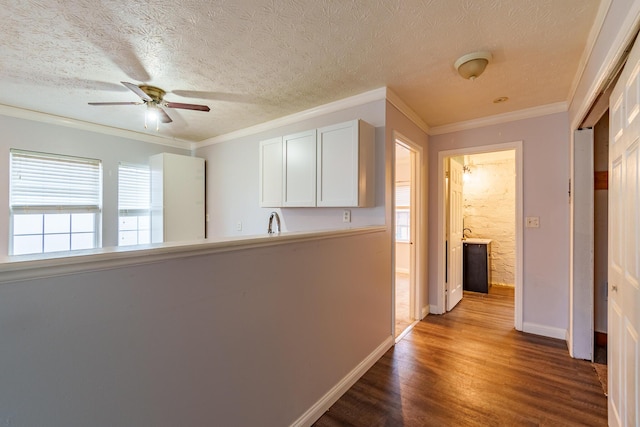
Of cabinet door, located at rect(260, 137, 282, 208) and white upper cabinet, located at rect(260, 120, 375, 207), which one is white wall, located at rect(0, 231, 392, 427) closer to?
white upper cabinet, located at rect(260, 120, 375, 207)

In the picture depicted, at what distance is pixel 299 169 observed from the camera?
2.91 m

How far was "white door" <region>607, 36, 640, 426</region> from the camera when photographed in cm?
117

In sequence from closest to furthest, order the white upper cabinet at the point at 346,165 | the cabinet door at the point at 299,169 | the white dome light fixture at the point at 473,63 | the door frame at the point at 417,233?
the white dome light fixture at the point at 473,63
the white upper cabinet at the point at 346,165
the cabinet door at the point at 299,169
the door frame at the point at 417,233

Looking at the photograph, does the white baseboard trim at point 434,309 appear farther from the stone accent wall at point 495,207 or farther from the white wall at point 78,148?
the white wall at point 78,148

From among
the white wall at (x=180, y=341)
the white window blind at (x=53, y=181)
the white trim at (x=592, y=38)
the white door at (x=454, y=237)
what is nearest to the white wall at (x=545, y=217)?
the white trim at (x=592, y=38)

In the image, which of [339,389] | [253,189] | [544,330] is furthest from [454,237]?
[253,189]

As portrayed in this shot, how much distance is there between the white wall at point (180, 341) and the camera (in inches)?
32.5

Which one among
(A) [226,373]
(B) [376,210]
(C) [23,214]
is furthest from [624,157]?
(C) [23,214]

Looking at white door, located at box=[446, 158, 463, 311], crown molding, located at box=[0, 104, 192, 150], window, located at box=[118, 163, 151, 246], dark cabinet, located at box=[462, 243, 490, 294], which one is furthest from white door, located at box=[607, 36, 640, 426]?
crown molding, located at box=[0, 104, 192, 150]

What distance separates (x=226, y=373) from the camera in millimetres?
1313

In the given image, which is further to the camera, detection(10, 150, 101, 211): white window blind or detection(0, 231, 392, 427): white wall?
detection(10, 150, 101, 211): white window blind

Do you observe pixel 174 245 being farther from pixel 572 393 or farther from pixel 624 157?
pixel 572 393

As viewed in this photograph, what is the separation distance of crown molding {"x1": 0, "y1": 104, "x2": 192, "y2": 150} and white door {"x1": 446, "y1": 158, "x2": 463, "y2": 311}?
4.06 m

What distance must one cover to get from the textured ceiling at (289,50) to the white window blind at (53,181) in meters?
0.65
